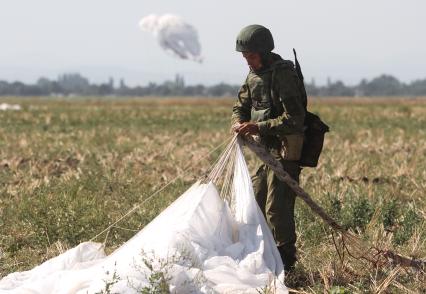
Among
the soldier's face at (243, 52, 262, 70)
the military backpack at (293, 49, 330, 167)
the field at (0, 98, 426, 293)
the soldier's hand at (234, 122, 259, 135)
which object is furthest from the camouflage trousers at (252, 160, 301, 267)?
the soldier's face at (243, 52, 262, 70)

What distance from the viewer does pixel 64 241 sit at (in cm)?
764

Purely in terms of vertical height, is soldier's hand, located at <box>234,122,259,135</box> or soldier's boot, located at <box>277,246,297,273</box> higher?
soldier's hand, located at <box>234,122,259,135</box>

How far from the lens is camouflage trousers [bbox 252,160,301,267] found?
616 cm

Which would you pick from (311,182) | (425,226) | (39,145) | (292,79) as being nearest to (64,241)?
(292,79)

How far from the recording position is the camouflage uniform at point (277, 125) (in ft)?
19.4

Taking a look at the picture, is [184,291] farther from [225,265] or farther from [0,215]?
[0,215]

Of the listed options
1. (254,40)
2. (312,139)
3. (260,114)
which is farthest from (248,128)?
(254,40)

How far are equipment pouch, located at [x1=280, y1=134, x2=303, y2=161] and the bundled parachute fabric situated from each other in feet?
1.23

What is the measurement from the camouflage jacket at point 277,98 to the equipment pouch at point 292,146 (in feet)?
0.15

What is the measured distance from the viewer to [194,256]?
5551mm

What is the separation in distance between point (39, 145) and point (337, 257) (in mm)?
12618

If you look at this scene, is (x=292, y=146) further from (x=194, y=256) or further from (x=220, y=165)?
(x=194, y=256)

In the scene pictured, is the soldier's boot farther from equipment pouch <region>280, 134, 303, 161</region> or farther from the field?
equipment pouch <region>280, 134, 303, 161</region>

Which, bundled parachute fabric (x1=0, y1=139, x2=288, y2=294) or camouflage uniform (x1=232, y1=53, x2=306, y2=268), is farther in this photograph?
camouflage uniform (x1=232, y1=53, x2=306, y2=268)
